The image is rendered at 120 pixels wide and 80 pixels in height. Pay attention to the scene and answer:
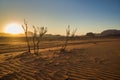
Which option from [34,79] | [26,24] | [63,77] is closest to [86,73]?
[63,77]

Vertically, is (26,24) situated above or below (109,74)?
above

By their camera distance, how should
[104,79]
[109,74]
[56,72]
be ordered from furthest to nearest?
[56,72], [109,74], [104,79]

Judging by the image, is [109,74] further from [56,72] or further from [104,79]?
[56,72]

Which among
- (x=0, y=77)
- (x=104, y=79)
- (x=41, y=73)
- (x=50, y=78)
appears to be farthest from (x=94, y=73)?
(x=0, y=77)

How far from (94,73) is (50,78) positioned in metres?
1.69

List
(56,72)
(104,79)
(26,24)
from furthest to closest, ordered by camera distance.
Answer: (26,24), (56,72), (104,79)

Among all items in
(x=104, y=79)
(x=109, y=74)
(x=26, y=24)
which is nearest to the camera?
(x=104, y=79)

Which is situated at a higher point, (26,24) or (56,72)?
(26,24)

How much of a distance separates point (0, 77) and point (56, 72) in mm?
2049

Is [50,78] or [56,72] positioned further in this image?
[56,72]

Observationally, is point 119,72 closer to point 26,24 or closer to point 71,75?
point 71,75

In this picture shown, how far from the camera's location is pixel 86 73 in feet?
17.3

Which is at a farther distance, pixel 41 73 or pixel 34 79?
pixel 41 73

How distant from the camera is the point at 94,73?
5.24m
